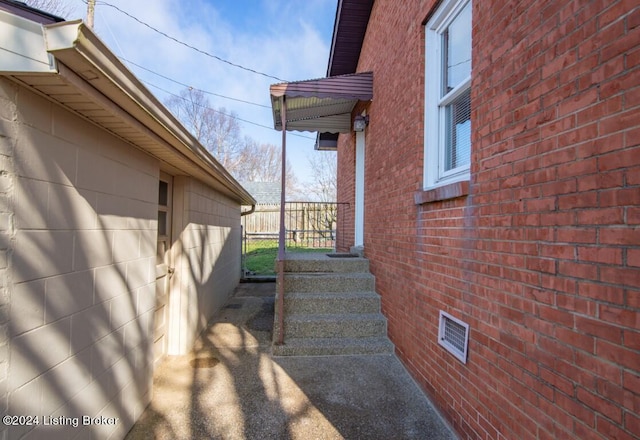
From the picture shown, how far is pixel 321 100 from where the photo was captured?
530 centimetres

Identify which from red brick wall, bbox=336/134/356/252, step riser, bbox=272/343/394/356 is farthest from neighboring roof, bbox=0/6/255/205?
red brick wall, bbox=336/134/356/252

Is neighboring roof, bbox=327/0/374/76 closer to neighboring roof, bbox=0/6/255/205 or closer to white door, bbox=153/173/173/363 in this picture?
white door, bbox=153/173/173/363

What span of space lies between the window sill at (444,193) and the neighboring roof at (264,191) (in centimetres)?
1902

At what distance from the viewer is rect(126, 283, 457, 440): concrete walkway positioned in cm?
245

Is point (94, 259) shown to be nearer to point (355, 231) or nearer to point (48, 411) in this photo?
point (48, 411)

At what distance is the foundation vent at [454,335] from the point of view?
91.1 inches

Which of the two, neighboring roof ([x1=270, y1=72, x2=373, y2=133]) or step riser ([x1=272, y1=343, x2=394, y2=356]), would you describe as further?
neighboring roof ([x1=270, y1=72, x2=373, y2=133])

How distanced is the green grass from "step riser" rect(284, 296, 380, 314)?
3.96m

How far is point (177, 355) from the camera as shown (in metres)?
3.76

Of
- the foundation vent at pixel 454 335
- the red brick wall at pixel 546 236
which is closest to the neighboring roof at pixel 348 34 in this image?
the red brick wall at pixel 546 236

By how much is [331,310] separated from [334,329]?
0.92 ft

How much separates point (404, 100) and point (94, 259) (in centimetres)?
322

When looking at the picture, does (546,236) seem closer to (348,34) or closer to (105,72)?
(105,72)

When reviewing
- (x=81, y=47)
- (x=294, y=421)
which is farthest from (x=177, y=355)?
(x=81, y=47)
